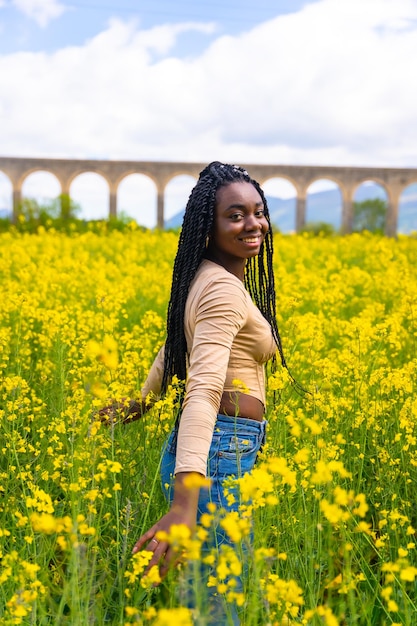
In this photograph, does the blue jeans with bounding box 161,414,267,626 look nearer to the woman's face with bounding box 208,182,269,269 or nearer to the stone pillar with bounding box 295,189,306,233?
the woman's face with bounding box 208,182,269,269

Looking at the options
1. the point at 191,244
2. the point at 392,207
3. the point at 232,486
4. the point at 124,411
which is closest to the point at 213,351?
the point at 232,486

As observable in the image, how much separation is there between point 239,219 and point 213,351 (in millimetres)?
421

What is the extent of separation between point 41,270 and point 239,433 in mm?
4639

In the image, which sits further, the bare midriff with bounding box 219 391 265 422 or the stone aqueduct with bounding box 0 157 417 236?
the stone aqueduct with bounding box 0 157 417 236

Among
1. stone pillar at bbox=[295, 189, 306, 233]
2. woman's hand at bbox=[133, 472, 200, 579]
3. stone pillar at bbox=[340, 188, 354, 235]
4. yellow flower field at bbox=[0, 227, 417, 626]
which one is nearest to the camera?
yellow flower field at bbox=[0, 227, 417, 626]

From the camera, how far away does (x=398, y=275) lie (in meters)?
6.00

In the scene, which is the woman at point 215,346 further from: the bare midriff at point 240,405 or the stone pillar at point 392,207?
the stone pillar at point 392,207

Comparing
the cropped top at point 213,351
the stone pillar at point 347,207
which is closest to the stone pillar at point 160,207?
the stone pillar at point 347,207

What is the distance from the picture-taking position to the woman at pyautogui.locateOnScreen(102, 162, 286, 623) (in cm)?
167

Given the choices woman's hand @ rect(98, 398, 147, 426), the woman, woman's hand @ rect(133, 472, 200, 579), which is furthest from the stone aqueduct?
woman's hand @ rect(133, 472, 200, 579)

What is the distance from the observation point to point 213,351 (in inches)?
69.2

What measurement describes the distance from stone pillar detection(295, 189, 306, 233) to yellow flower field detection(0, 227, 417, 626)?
26.2 meters

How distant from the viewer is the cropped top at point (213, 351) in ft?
5.47

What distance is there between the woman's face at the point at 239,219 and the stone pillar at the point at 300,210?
97.0 feet
